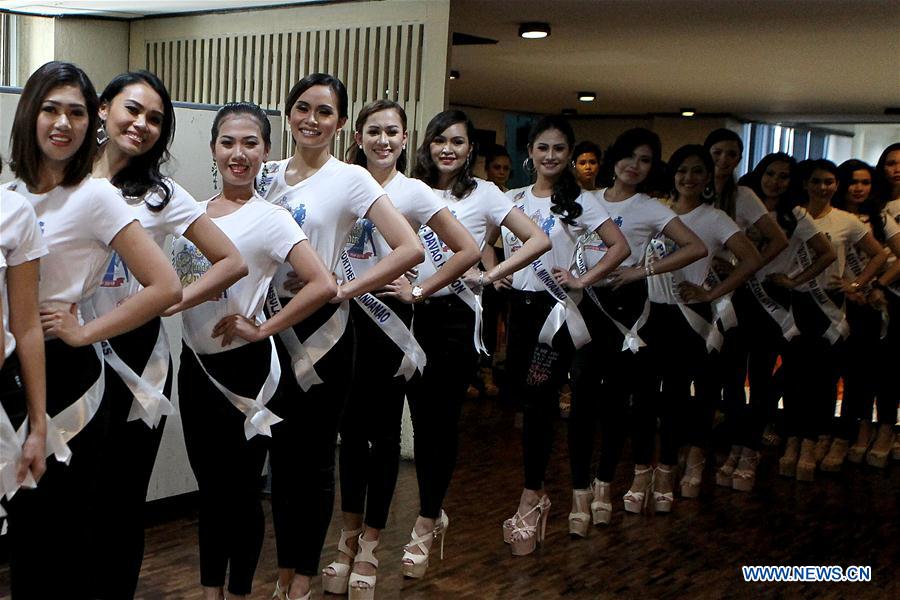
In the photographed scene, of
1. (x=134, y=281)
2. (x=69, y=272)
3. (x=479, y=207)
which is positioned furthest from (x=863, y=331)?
(x=69, y=272)

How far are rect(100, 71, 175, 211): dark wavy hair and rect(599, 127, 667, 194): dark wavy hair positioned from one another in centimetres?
182

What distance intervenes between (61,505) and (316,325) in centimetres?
88

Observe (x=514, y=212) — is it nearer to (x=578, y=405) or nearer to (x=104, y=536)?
(x=578, y=405)

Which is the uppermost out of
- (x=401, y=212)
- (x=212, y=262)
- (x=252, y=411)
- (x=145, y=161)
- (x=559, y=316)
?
(x=145, y=161)

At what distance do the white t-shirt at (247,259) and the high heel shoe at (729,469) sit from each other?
2.77 m

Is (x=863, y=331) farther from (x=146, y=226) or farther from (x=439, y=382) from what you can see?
(x=146, y=226)

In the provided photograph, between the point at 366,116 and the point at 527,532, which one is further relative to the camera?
the point at 527,532

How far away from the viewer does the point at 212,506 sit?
2527 millimetres

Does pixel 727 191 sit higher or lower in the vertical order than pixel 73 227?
higher

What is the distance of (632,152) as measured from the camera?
3908 millimetres

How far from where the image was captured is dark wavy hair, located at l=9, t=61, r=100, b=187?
2012mm

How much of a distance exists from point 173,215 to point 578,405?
1800 mm

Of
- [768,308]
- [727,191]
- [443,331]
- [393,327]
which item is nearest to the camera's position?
[393,327]

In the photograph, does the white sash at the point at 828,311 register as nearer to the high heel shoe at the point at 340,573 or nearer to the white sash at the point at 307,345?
the high heel shoe at the point at 340,573
